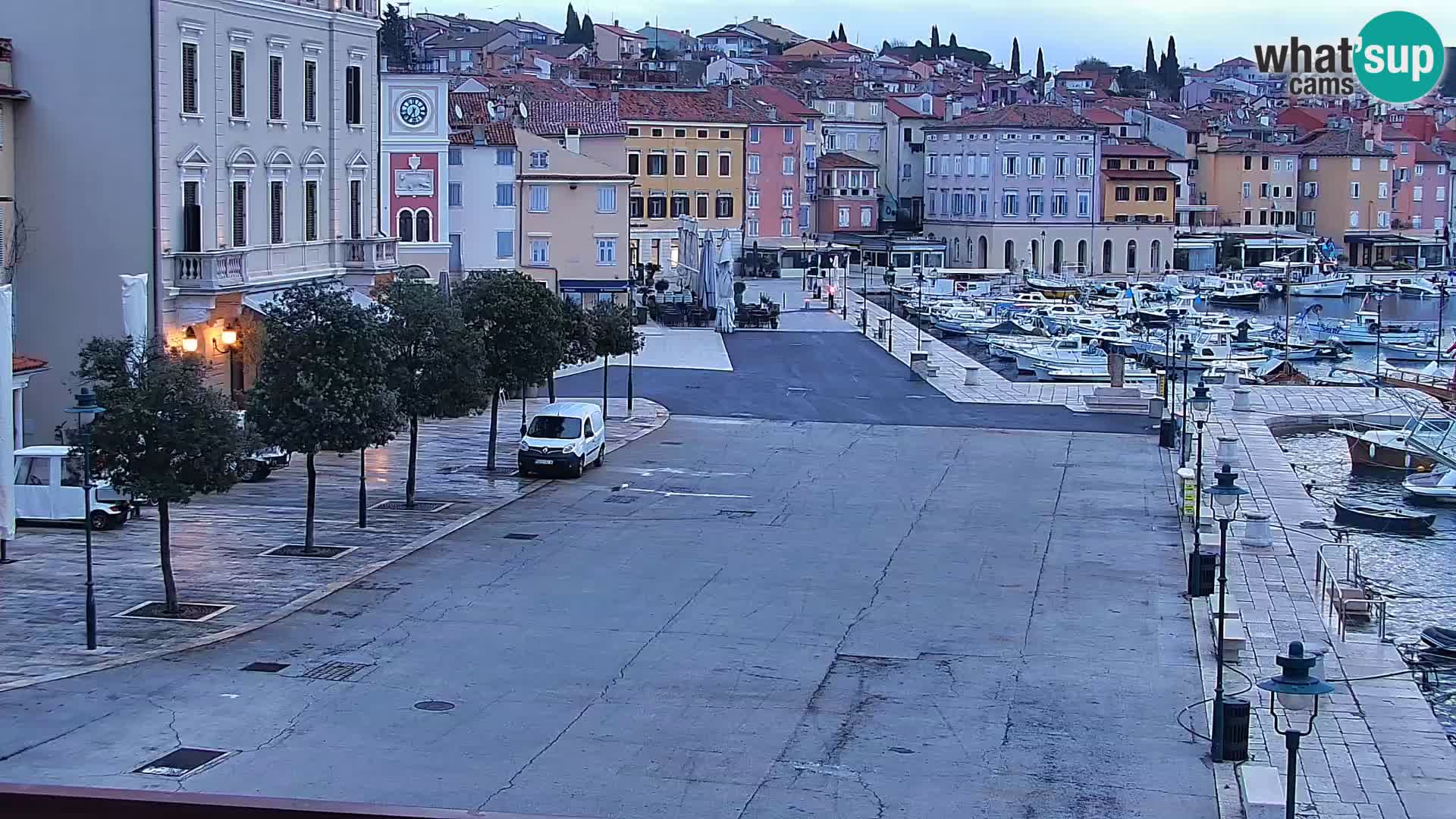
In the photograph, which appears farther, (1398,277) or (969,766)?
(1398,277)

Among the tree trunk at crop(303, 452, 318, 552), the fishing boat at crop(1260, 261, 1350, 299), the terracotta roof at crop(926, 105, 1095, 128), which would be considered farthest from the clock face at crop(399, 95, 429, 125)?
the fishing boat at crop(1260, 261, 1350, 299)

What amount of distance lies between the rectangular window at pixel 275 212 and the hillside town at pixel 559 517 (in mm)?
277

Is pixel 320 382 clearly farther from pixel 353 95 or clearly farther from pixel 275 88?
pixel 353 95

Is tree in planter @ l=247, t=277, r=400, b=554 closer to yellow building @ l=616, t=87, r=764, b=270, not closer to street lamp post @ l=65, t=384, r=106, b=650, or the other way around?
street lamp post @ l=65, t=384, r=106, b=650

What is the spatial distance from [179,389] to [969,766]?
11.0 meters

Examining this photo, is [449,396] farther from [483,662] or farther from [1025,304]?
[1025,304]

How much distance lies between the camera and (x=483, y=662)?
68.1ft

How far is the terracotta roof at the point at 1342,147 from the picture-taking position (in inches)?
5438

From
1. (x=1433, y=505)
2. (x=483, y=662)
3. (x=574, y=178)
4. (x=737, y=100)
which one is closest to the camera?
(x=483, y=662)

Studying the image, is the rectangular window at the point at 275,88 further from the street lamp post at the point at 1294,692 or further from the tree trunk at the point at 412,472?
the street lamp post at the point at 1294,692

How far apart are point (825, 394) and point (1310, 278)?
81.3 meters

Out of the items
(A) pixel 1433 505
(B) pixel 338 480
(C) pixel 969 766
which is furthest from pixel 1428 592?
(B) pixel 338 480

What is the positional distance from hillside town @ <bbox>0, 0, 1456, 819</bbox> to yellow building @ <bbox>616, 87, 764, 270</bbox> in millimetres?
26868

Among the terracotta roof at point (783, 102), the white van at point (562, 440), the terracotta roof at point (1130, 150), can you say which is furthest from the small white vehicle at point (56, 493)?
the terracotta roof at point (1130, 150)
